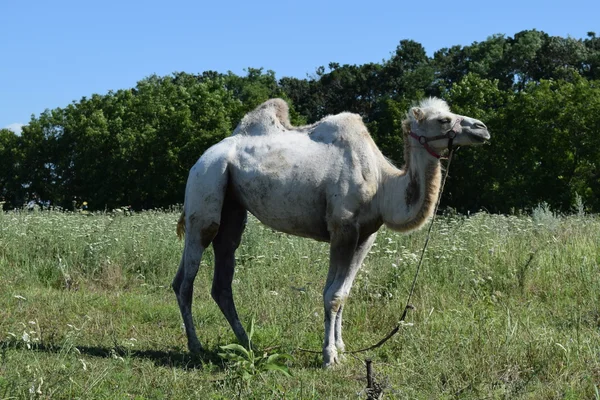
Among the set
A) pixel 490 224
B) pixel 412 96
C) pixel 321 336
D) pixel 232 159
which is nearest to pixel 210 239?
pixel 232 159

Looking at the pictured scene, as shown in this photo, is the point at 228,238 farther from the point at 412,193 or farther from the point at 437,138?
the point at 437,138

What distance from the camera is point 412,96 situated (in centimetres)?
5350

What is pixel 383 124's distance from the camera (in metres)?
47.2

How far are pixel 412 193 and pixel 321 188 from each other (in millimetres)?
839

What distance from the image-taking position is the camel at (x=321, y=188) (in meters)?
7.06

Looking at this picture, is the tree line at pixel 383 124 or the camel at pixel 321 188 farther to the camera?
the tree line at pixel 383 124

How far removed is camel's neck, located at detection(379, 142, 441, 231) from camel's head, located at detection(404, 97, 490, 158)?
0.34 feet

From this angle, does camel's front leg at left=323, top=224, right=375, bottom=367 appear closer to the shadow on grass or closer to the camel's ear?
the shadow on grass

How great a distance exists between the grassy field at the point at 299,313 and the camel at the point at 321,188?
0.68 m

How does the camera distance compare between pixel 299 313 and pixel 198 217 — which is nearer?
pixel 198 217

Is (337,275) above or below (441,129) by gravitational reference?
below

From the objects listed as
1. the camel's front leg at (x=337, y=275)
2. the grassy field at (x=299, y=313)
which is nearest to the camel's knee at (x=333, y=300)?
the camel's front leg at (x=337, y=275)

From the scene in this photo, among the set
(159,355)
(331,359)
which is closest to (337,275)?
(331,359)

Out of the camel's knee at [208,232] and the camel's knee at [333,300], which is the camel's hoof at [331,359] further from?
the camel's knee at [208,232]
